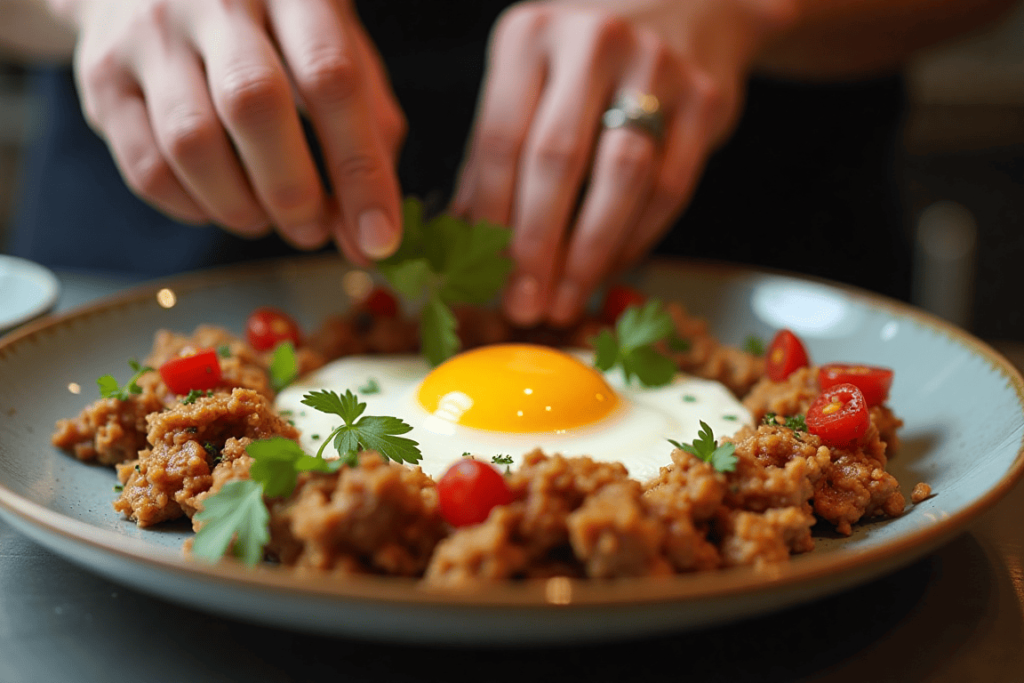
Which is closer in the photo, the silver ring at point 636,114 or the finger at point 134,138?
the finger at point 134,138

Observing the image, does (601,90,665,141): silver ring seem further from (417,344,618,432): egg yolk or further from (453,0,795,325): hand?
(417,344,618,432): egg yolk

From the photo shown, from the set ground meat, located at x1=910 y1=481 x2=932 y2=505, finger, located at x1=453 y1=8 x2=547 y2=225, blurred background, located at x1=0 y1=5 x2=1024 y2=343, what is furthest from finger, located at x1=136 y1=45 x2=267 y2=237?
blurred background, located at x1=0 y1=5 x2=1024 y2=343

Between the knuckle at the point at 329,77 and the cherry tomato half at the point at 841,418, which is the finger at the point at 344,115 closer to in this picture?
the knuckle at the point at 329,77

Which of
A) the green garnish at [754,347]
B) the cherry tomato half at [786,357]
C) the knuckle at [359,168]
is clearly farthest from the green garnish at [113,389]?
the green garnish at [754,347]

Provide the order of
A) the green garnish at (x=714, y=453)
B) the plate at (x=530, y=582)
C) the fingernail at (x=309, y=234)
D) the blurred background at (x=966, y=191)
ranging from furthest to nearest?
the blurred background at (x=966, y=191)
the fingernail at (x=309, y=234)
the green garnish at (x=714, y=453)
the plate at (x=530, y=582)

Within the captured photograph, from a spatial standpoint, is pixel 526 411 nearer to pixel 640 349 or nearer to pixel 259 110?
pixel 640 349

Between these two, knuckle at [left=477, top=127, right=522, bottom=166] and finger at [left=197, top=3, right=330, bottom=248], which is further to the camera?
knuckle at [left=477, top=127, right=522, bottom=166]

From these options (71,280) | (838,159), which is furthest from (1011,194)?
(71,280)
